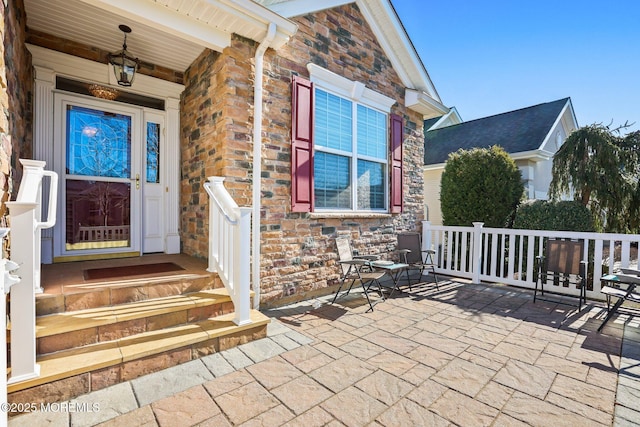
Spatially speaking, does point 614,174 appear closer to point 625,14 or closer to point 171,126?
point 625,14

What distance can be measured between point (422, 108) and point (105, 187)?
546cm

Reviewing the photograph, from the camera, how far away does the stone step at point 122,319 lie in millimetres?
2109

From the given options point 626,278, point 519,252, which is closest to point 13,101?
point 626,278

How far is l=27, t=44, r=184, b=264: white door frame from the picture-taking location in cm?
346

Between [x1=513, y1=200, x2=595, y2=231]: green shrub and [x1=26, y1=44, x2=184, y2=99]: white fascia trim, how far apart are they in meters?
6.42

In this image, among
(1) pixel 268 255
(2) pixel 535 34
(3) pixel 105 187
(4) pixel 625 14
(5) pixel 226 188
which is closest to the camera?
(5) pixel 226 188

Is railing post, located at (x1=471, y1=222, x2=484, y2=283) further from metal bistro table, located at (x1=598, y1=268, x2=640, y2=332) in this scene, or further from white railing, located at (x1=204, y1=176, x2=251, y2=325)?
white railing, located at (x1=204, y1=176, x2=251, y2=325)

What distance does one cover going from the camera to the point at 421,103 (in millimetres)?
5648

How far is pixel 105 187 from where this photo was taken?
4008 mm

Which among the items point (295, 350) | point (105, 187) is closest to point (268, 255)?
point (295, 350)

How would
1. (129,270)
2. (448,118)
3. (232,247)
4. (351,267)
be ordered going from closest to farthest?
(232,247) < (129,270) < (351,267) < (448,118)

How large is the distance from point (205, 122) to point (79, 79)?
1.57m

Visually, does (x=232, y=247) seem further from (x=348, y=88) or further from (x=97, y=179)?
(x=348, y=88)

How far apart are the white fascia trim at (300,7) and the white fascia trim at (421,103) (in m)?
2.05
